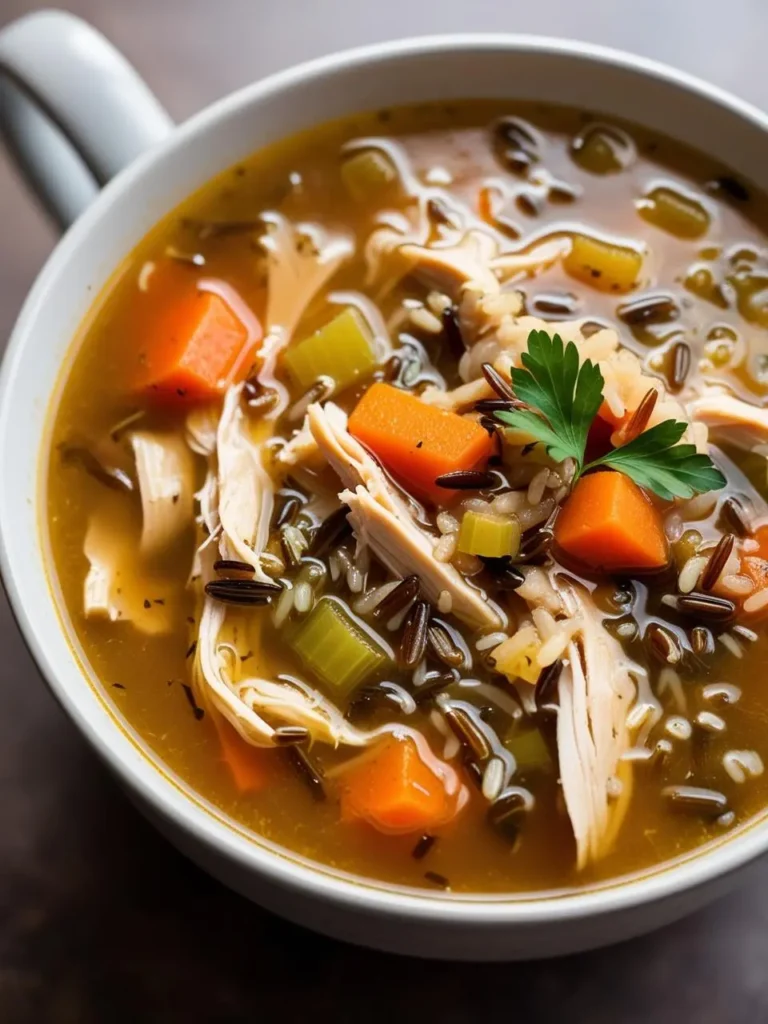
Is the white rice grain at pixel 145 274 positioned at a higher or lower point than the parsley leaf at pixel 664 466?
lower

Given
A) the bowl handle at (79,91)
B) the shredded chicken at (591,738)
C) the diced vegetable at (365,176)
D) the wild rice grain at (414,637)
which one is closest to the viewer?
the shredded chicken at (591,738)

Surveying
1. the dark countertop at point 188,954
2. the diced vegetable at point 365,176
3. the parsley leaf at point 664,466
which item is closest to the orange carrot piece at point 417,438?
the parsley leaf at point 664,466

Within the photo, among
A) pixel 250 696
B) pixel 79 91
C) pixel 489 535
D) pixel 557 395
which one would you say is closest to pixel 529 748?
pixel 489 535

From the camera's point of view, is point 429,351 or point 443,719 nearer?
point 443,719

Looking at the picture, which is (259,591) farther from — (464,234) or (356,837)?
(464,234)

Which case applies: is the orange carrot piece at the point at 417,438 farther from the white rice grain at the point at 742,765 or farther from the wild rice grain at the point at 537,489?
the white rice grain at the point at 742,765

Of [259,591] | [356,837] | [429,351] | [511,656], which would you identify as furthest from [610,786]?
[429,351]
